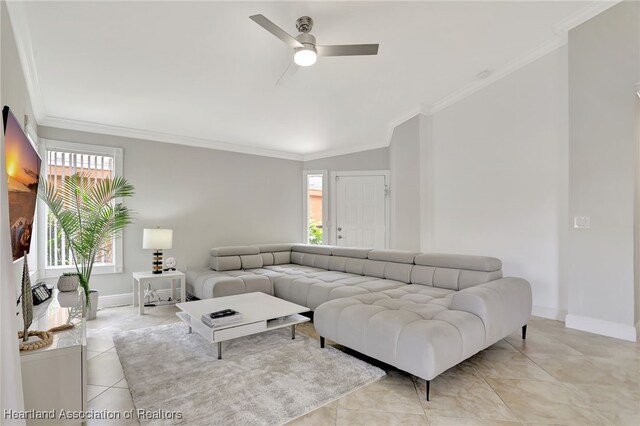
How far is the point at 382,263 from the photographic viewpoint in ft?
13.2

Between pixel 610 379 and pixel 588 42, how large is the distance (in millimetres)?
3208

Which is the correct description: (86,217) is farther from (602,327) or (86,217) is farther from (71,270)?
(602,327)

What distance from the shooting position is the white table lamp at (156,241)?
420 centimetres

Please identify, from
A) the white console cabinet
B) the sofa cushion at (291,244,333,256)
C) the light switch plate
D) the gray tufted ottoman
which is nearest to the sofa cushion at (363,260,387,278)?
the sofa cushion at (291,244,333,256)

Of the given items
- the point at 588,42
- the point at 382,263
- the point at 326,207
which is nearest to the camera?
the point at 588,42

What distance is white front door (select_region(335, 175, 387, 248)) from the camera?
571cm

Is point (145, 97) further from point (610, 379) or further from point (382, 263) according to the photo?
point (610, 379)

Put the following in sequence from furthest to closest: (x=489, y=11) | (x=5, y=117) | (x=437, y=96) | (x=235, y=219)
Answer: (x=235, y=219) → (x=437, y=96) → (x=489, y=11) → (x=5, y=117)

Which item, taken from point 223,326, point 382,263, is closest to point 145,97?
point 223,326

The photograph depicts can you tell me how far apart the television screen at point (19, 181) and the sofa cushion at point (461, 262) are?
3.41 metres

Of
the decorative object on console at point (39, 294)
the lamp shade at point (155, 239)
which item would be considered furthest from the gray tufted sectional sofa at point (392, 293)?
the decorative object on console at point (39, 294)

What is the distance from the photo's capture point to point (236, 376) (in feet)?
7.61

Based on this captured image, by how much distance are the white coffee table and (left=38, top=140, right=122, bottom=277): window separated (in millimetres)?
1755

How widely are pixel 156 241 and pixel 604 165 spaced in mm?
5156
